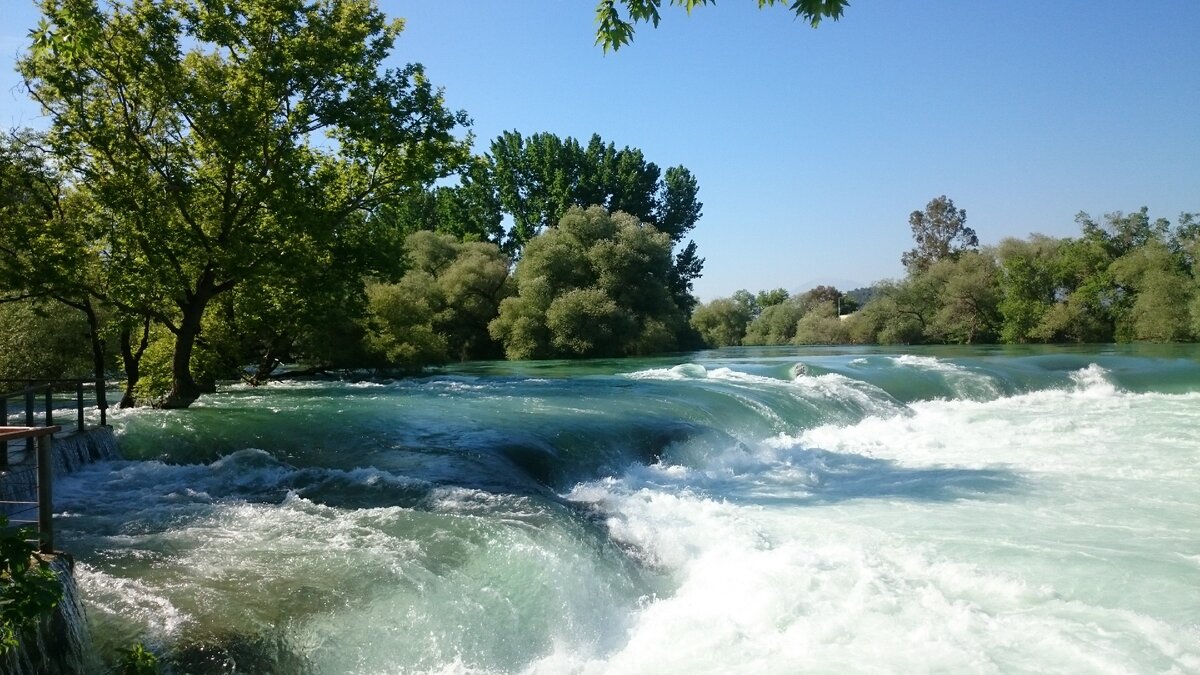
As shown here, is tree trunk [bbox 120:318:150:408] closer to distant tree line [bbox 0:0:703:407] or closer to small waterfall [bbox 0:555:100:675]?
distant tree line [bbox 0:0:703:407]

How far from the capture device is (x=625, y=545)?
8383 millimetres

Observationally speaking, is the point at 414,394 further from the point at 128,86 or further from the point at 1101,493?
the point at 1101,493

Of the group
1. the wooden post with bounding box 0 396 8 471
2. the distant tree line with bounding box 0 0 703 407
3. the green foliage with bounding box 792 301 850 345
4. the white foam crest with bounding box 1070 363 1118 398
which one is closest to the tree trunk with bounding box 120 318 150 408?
the distant tree line with bounding box 0 0 703 407

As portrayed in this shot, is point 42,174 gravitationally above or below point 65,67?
below

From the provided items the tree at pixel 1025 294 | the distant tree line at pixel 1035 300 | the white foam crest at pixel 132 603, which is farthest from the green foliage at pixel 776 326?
the white foam crest at pixel 132 603

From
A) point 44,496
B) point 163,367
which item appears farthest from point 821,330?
point 44,496

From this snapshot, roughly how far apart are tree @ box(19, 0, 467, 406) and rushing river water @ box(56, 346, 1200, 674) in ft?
10.4

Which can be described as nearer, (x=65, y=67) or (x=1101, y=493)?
(x=1101, y=493)

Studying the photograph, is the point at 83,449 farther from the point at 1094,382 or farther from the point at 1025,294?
the point at 1025,294

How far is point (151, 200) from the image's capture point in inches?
618

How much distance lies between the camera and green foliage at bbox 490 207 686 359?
4038 centimetres

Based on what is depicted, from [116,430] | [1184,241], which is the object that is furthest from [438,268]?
[1184,241]

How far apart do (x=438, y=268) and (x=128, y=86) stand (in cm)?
2731

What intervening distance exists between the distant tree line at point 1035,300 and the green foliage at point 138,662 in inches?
2035
